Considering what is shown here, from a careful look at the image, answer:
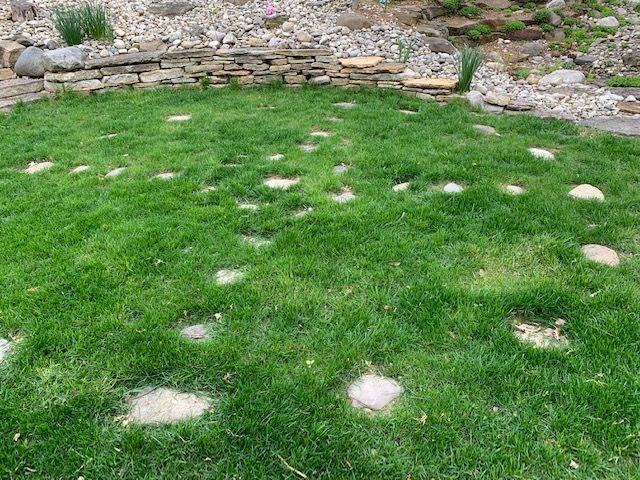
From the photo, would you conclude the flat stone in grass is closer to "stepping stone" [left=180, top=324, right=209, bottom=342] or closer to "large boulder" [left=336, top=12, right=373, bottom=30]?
"large boulder" [left=336, top=12, right=373, bottom=30]

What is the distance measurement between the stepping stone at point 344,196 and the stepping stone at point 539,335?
4.94 feet

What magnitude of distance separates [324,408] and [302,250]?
1.13 metres

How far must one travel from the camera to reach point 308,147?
14.4 ft

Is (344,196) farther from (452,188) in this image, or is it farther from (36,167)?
(36,167)


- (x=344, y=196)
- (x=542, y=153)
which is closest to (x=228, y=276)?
(x=344, y=196)

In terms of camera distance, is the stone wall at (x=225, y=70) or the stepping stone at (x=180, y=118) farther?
the stone wall at (x=225, y=70)

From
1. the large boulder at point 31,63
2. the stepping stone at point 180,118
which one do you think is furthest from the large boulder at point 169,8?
the stepping stone at point 180,118

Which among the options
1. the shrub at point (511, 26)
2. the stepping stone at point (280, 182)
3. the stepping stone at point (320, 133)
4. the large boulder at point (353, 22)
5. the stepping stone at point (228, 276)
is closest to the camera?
the stepping stone at point (228, 276)

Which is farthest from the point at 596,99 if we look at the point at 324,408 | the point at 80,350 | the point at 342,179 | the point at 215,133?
the point at 80,350

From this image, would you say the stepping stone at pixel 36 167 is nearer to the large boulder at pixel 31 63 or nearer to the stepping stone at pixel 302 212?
the stepping stone at pixel 302 212

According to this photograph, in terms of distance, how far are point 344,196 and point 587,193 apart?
167 centimetres

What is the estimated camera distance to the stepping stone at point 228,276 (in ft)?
8.35

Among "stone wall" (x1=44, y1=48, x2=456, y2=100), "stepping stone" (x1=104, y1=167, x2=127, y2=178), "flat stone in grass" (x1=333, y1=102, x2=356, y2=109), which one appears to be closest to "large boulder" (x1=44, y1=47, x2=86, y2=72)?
"stone wall" (x1=44, y1=48, x2=456, y2=100)

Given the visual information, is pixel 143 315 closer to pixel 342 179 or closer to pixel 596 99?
pixel 342 179
